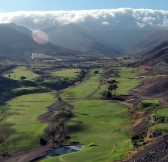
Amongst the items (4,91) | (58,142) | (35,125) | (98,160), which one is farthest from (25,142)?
(4,91)

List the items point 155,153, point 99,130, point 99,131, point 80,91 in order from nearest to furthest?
point 155,153
point 99,131
point 99,130
point 80,91

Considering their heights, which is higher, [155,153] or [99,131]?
[155,153]

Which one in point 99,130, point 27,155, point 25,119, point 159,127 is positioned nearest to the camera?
point 27,155

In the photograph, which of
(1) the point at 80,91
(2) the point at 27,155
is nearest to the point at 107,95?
(1) the point at 80,91

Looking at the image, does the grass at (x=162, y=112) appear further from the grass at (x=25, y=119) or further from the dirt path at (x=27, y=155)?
the dirt path at (x=27, y=155)

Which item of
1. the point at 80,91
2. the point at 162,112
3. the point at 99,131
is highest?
the point at 80,91

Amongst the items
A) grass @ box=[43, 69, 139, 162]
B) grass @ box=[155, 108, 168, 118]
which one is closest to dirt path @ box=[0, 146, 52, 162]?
grass @ box=[43, 69, 139, 162]

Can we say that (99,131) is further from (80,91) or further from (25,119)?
(80,91)
